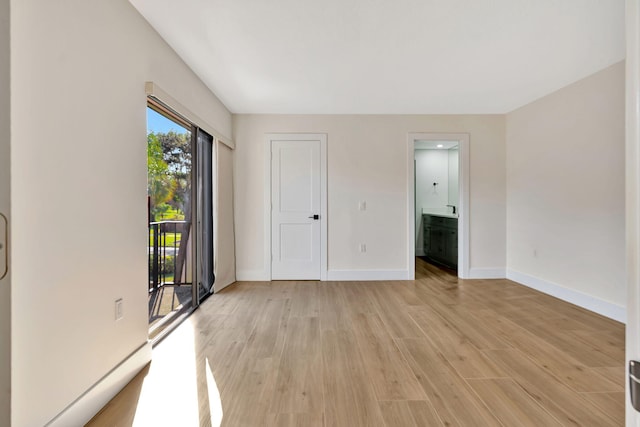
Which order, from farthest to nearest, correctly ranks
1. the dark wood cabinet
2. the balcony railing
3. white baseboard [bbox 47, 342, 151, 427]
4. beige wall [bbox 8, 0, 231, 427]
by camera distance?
the dark wood cabinet → the balcony railing → white baseboard [bbox 47, 342, 151, 427] → beige wall [bbox 8, 0, 231, 427]

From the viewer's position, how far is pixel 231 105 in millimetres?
3693

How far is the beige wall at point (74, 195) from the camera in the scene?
3.75 feet

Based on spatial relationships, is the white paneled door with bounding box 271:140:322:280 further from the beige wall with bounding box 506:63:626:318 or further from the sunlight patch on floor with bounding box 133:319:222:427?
the beige wall with bounding box 506:63:626:318

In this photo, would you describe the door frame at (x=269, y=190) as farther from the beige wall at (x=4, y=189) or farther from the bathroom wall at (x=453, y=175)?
the bathroom wall at (x=453, y=175)

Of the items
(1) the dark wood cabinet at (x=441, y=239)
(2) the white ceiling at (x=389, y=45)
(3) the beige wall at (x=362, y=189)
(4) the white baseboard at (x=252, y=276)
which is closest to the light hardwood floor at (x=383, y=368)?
(4) the white baseboard at (x=252, y=276)

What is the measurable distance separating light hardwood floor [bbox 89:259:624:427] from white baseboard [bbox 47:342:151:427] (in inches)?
2.1

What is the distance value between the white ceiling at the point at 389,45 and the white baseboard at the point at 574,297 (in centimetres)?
229

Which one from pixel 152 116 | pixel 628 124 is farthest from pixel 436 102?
pixel 628 124

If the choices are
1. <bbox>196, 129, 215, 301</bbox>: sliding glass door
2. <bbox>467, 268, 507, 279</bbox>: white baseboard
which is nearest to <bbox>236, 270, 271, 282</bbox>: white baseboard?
<bbox>196, 129, 215, 301</bbox>: sliding glass door

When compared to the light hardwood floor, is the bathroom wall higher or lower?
higher

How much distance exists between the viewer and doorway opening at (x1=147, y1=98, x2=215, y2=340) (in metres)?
2.92

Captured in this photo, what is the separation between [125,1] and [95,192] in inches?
49.2

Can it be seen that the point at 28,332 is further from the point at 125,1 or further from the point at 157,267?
the point at 157,267

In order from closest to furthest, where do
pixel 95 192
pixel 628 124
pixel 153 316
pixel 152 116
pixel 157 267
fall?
pixel 628 124 → pixel 95 192 → pixel 152 116 → pixel 153 316 → pixel 157 267
